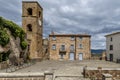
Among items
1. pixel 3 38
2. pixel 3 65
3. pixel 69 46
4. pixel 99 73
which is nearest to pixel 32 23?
pixel 69 46

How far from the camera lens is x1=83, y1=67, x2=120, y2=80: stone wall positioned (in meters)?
14.5

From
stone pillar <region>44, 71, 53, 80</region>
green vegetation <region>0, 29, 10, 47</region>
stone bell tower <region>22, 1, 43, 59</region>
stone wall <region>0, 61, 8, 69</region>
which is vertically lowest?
stone wall <region>0, 61, 8, 69</region>

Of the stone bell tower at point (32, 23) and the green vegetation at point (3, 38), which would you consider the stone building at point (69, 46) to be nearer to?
the stone bell tower at point (32, 23)

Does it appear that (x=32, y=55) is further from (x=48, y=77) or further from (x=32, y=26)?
(x=48, y=77)

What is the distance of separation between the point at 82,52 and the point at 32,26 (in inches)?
630

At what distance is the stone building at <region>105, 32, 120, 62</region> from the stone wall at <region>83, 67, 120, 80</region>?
2348 cm

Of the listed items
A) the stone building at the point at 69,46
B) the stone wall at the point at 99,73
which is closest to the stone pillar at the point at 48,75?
the stone wall at the point at 99,73

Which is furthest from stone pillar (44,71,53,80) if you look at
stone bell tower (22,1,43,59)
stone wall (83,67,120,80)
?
stone bell tower (22,1,43,59)

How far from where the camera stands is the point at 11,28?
25641 mm

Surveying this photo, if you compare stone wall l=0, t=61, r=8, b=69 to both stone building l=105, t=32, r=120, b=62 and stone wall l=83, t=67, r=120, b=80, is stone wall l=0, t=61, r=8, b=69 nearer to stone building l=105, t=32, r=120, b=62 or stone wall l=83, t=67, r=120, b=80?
stone wall l=83, t=67, r=120, b=80

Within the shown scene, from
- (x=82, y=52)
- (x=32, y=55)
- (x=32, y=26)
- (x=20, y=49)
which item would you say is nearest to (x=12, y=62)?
(x=20, y=49)

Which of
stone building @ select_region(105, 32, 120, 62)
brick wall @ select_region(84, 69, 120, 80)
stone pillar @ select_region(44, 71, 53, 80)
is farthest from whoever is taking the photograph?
stone building @ select_region(105, 32, 120, 62)

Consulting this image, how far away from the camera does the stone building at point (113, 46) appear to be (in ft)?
121

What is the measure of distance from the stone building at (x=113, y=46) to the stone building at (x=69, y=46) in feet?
16.9
